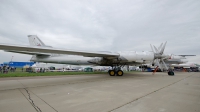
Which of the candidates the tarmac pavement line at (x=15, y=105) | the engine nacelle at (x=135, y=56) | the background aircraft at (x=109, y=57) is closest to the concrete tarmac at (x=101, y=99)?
the tarmac pavement line at (x=15, y=105)

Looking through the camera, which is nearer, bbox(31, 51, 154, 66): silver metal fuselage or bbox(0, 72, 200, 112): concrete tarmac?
bbox(0, 72, 200, 112): concrete tarmac

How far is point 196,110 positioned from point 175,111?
0.64 m

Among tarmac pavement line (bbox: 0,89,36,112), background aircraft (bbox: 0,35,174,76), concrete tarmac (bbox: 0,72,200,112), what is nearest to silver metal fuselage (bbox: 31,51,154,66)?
background aircraft (bbox: 0,35,174,76)

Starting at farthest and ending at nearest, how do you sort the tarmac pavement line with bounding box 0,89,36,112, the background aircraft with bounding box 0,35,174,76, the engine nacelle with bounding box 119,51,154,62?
the engine nacelle with bounding box 119,51,154,62 → the background aircraft with bounding box 0,35,174,76 → the tarmac pavement line with bounding box 0,89,36,112

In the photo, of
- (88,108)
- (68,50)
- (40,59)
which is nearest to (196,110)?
(88,108)

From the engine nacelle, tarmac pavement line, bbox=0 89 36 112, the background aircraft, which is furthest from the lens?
the engine nacelle

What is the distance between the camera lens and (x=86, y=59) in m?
16.5

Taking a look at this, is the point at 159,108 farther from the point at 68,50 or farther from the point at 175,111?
the point at 68,50

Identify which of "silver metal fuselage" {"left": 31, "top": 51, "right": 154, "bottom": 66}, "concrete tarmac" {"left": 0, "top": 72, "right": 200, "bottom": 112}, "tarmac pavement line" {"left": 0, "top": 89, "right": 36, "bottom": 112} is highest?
"silver metal fuselage" {"left": 31, "top": 51, "right": 154, "bottom": 66}

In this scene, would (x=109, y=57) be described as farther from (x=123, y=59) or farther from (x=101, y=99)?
(x=101, y=99)

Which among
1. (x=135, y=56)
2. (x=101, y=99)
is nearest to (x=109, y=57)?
(x=135, y=56)

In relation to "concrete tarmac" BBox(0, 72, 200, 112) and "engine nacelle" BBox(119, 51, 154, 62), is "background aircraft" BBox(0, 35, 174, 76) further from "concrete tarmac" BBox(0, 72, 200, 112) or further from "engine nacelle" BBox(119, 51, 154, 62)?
"concrete tarmac" BBox(0, 72, 200, 112)

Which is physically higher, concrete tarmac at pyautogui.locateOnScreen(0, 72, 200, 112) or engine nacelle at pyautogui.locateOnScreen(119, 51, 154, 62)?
engine nacelle at pyautogui.locateOnScreen(119, 51, 154, 62)

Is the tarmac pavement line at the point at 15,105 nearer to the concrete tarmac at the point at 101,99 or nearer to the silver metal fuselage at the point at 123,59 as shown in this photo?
the concrete tarmac at the point at 101,99
